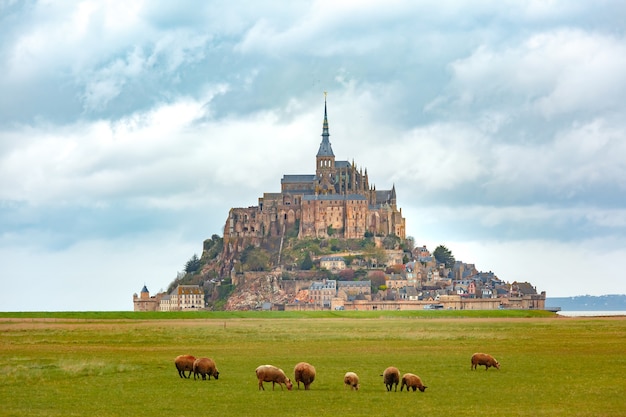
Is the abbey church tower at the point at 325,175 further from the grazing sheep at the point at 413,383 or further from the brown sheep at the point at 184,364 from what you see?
the grazing sheep at the point at 413,383

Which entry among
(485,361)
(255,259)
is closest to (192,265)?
(255,259)

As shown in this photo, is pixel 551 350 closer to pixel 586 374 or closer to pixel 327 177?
pixel 586 374

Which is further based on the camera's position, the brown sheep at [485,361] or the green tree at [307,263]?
the green tree at [307,263]

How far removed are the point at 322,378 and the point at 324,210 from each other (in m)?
152

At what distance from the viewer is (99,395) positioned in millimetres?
30859

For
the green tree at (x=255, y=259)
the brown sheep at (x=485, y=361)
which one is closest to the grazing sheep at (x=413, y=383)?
the brown sheep at (x=485, y=361)

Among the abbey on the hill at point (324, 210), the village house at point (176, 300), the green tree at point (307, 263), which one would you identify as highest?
the abbey on the hill at point (324, 210)

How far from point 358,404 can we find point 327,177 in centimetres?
16909

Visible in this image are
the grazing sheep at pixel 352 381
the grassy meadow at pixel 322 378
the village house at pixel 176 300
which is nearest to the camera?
the grassy meadow at pixel 322 378

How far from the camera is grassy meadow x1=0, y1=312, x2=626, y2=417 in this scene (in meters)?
27.7

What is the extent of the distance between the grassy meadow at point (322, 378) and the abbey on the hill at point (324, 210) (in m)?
127

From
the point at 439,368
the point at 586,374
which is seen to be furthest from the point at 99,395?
the point at 586,374

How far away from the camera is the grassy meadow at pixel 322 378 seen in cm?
2769

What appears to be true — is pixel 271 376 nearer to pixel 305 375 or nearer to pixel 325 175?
pixel 305 375
